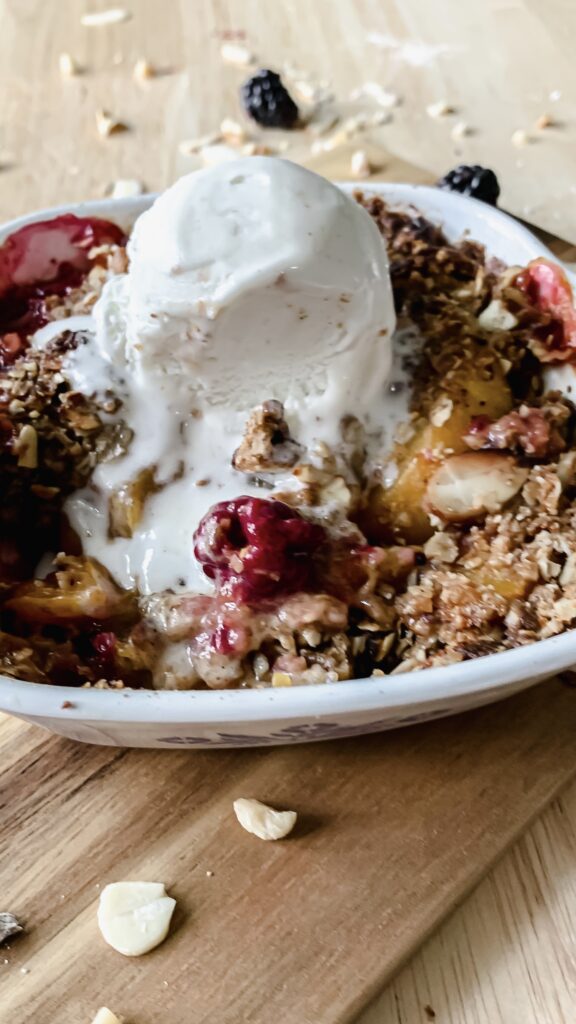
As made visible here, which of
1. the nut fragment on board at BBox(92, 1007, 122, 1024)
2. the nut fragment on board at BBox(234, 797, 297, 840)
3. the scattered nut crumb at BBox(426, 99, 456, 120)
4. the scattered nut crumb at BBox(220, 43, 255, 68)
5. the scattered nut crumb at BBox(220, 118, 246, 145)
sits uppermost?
the scattered nut crumb at BBox(220, 43, 255, 68)

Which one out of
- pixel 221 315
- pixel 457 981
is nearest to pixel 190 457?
pixel 221 315

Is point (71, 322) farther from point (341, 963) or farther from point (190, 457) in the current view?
point (341, 963)

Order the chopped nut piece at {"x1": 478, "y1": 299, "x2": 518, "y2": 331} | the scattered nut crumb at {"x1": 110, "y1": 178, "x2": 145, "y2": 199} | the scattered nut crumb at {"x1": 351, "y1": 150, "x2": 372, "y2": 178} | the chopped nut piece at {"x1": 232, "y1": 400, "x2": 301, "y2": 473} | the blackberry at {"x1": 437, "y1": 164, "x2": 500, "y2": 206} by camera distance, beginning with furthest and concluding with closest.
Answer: the scattered nut crumb at {"x1": 110, "y1": 178, "x2": 145, "y2": 199}
the scattered nut crumb at {"x1": 351, "y1": 150, "x2": 372, "y2": 178}
the blackberry at {"x1": 437, "y1": 164, "x2": 500, "y2": 206}
the chopped nut piece at {"x1": 478, "y1": 299, "x2": 518, "y2": 331}
the chopped nut piece at {"x1": 232, "y1": 400, "x2": 301, "y2": 473}

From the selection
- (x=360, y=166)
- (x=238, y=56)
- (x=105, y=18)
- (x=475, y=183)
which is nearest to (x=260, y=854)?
(x=475, y=183)

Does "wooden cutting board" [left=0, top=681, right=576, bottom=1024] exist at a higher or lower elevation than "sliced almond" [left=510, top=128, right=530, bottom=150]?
lower

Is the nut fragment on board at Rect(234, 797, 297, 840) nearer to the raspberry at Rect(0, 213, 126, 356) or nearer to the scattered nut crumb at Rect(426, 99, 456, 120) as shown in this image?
the raspberry at Rect(0, 213, 126, 356)

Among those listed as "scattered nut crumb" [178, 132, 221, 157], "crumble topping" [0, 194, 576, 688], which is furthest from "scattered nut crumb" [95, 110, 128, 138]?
"crumble topping" [0, 194, 576, 688]
